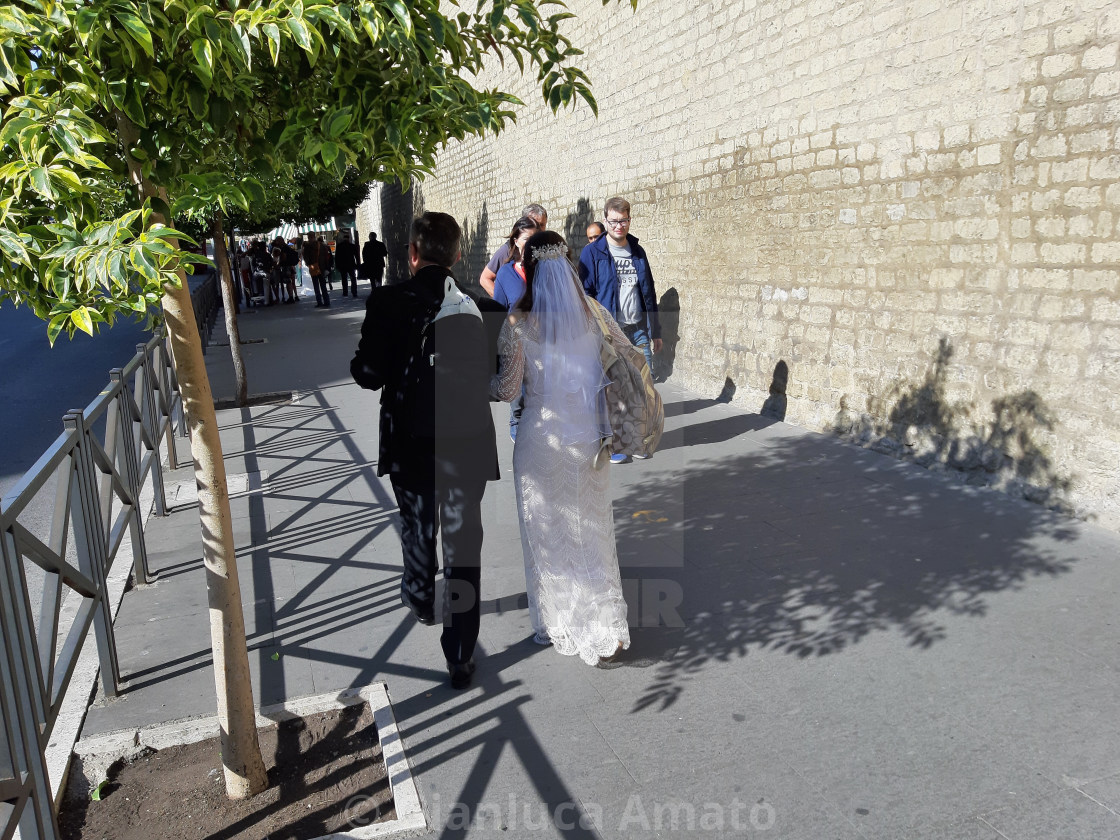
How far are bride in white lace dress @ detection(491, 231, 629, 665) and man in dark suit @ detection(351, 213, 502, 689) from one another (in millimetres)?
169

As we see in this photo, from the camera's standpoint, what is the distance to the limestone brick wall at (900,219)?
5.10m

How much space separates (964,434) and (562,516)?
341 cm

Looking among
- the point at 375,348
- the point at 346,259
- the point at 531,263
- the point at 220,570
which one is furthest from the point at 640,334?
the point at 346,259

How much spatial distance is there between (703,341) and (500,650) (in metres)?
6.02

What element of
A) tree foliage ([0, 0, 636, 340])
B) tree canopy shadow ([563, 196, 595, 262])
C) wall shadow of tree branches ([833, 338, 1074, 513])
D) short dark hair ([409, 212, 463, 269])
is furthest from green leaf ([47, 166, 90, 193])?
tree canopy shadow ([563, 196, 595, 262])

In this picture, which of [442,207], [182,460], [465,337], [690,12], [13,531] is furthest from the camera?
[442,207]

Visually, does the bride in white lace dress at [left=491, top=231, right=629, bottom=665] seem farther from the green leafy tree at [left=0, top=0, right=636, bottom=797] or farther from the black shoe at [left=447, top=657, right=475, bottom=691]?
the green leafy tree at [left=0, top=0, right=636, bottom=797]

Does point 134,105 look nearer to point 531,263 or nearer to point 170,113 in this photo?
point 170,113

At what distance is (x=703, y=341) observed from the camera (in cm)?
951

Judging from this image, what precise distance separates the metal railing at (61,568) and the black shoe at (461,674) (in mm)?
1380

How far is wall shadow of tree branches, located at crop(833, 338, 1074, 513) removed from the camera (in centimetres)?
542

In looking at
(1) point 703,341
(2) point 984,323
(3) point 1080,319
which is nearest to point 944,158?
(2) point 984,323

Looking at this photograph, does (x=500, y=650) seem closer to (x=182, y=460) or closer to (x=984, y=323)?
(x=984, y=323)

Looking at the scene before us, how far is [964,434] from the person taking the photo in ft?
19.6
